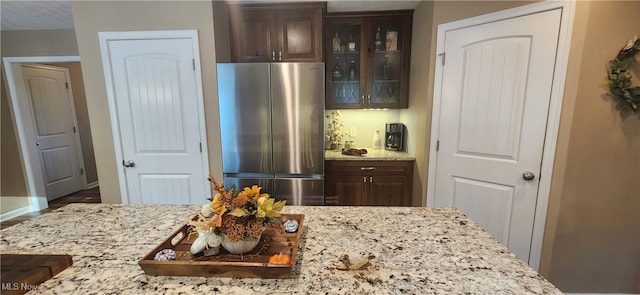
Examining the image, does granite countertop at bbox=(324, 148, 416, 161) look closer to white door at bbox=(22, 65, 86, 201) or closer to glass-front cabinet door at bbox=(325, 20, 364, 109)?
glass-front cabinet door at bbox=(325, 20, 364, 109)

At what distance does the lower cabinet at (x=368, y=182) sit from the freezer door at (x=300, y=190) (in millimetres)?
254

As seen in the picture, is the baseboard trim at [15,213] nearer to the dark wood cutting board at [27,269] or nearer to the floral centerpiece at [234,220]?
the dark wood cutting board at [27,269]

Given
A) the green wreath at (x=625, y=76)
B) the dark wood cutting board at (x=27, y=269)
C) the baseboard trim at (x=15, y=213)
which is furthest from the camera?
the baseboard trim at (x=15, y=213)

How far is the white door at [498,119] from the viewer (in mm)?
1657

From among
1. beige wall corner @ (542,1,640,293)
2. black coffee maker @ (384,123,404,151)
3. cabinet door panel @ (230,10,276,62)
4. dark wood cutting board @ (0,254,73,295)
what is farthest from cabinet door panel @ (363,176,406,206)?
dark wood cutting board @ (0,254,73,295)

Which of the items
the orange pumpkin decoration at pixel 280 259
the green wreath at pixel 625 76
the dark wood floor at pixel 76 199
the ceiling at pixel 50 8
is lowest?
the dark wood floor at pixel 76 199

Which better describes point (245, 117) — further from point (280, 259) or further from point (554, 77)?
point (554, 77)

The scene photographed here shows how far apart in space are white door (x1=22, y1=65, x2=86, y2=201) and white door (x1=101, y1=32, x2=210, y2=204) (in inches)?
94.5

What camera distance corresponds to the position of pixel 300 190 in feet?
7.75

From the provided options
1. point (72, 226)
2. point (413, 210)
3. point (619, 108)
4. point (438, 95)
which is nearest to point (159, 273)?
point (72, 226)

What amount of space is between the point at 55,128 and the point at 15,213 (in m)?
1.26

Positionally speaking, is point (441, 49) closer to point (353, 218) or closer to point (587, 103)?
point (587, 103)

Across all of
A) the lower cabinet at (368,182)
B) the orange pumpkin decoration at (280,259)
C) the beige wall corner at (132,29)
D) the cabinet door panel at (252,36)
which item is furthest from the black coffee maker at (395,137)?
the orange pumpkin decoration at (280,259)

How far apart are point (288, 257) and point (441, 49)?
6.41 ft
